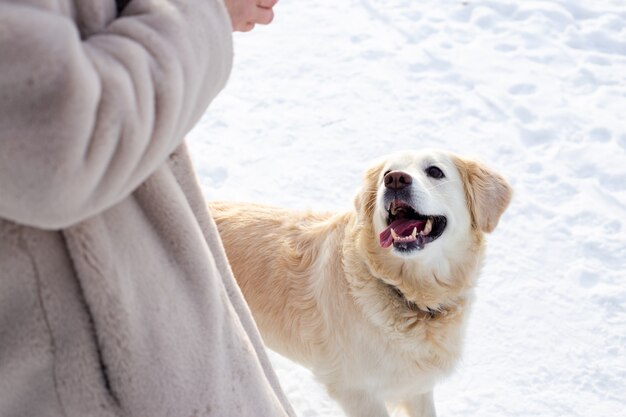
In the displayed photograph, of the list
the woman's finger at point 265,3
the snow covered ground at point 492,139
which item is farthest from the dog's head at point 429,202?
the woman's finger at point 265,3

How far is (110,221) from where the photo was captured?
98 centimetres

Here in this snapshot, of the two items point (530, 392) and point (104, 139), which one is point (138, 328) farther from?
point (530, 392)

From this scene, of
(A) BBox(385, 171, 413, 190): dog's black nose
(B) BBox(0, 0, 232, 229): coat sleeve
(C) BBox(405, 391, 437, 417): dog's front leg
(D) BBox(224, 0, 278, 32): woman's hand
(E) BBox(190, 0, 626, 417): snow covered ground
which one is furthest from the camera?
(E) BBox(190, 0, 626, 417): snow covered ground

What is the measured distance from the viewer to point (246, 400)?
1235mm

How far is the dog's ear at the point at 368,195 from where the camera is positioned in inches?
107

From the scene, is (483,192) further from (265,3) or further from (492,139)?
(492,139)

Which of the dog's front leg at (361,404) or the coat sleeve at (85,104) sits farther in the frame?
the dog's front leg at (361,404)

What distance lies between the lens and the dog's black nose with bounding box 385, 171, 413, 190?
2578mm

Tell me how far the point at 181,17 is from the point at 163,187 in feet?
0.82

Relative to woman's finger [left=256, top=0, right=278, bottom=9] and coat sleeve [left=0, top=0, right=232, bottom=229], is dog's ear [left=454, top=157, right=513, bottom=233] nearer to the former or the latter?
woman's finger [left=256, top=0, right=278, bottom=9]

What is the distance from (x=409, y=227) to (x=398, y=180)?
0.74ft

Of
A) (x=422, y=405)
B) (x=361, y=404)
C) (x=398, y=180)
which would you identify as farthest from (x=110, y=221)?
(x=422, y=405)

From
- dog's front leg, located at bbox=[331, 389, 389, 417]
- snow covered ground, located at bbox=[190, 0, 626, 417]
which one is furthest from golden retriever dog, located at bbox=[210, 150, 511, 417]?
snow covered ground, located at bbox=[190, 0, 626, 417]

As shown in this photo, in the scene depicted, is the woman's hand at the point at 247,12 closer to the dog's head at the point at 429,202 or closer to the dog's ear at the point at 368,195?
the dog's head at the point at 429,202
